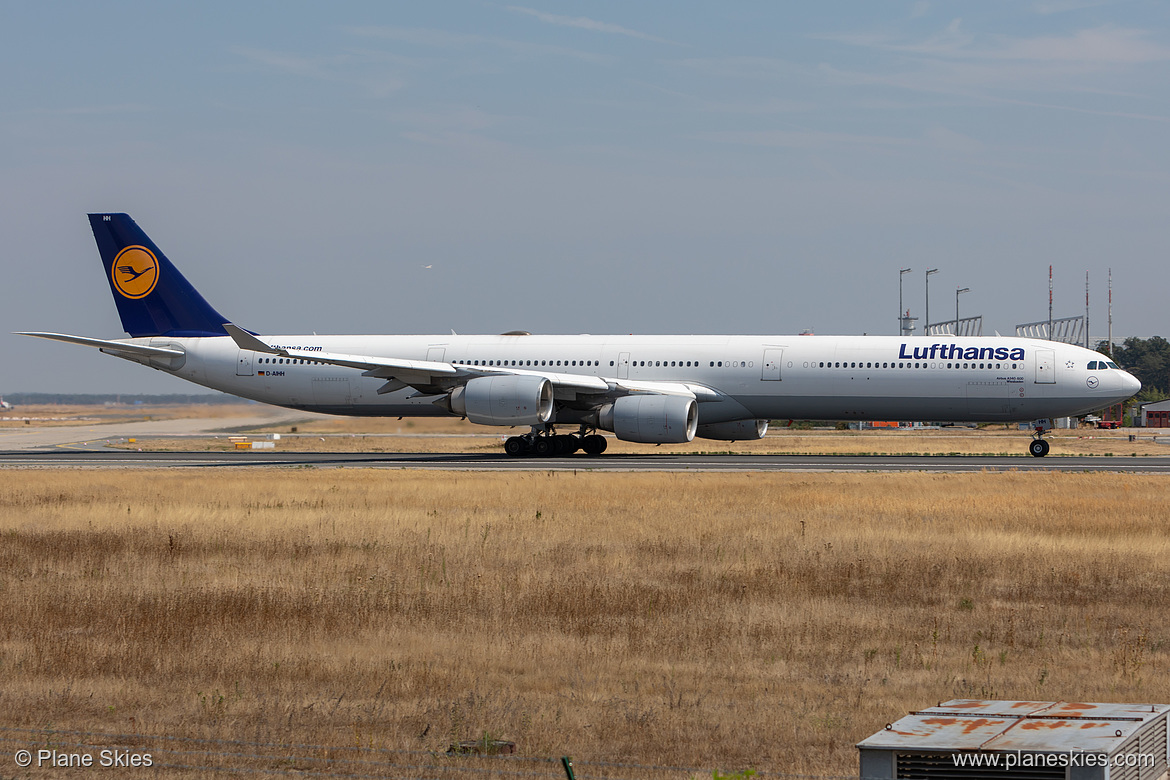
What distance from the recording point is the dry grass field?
9484 millimetres

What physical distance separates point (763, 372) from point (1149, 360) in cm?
15321

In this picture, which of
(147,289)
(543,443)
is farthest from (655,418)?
(147,289)

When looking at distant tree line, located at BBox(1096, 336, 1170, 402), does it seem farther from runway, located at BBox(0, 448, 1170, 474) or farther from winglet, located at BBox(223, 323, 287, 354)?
winglet, located at BBox(223, 323, 287, 354)

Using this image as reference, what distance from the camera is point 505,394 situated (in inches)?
1528

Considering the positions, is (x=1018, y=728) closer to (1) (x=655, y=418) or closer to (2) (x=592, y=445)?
(1) (x=655, y=418)

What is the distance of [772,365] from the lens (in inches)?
1614

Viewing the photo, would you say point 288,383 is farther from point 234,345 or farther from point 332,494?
point 332,494

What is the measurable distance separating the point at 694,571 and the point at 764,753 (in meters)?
7.66

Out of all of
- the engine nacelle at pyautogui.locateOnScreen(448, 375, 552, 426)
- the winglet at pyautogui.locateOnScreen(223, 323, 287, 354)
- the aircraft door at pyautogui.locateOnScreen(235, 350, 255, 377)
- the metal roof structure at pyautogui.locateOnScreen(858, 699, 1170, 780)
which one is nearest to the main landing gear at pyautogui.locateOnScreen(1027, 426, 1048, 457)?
the engine nacelle at pyautogui.locateOnScreen(448, 375, 552, 426)

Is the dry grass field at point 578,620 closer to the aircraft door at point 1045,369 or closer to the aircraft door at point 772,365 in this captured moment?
the aircraft door at point 1045,369

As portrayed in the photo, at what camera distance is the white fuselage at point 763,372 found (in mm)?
39500

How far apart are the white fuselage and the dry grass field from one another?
1549 cm

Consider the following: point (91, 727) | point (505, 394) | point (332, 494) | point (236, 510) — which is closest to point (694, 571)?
point (91, 727)

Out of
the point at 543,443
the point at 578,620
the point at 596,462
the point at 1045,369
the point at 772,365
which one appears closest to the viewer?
the point at 578,620
